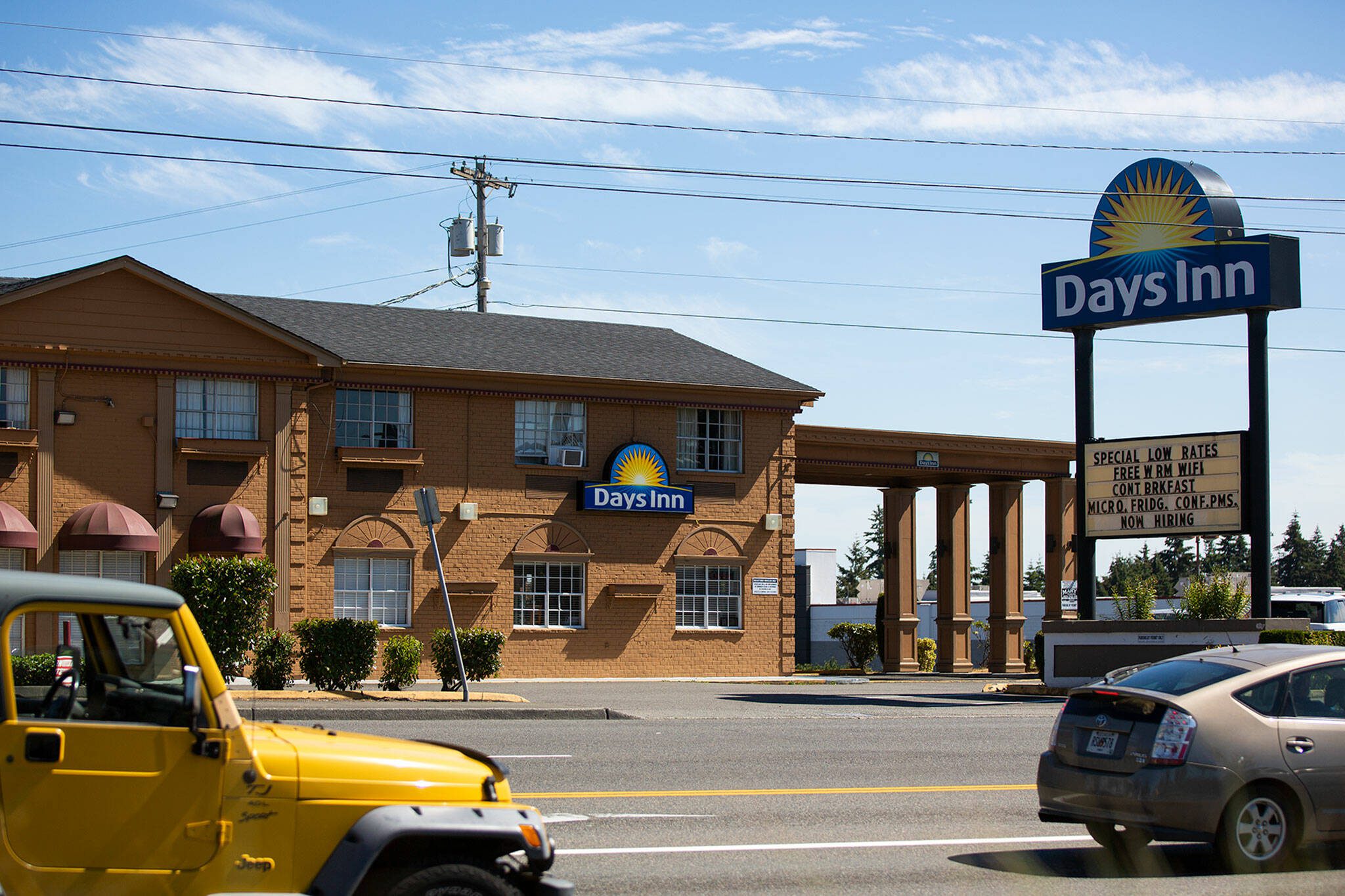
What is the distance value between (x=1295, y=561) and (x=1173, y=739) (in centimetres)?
11180

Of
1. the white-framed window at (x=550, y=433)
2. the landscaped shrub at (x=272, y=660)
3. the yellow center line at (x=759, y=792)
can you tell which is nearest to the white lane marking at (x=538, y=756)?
the yellow center line at (x=759, y=792)

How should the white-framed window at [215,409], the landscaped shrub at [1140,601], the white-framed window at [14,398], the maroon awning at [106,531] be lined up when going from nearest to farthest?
1. the maroon awning at [106,531]
2. the white-framed window at [14,398]
3. the white-framed window at [215,409]
4. the landscaped shrub at [1140,601]

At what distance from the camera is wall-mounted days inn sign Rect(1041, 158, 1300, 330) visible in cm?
2577

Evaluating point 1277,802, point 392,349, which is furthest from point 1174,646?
point 1277,802

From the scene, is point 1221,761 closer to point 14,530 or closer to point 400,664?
point 400,664

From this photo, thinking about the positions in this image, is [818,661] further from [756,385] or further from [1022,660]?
[756,385]

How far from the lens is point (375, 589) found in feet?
95.9

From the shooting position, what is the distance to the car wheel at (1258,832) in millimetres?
8844

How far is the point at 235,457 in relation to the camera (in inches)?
1087

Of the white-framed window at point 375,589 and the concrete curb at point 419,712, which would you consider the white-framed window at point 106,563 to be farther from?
the concrete curb at point 419,712

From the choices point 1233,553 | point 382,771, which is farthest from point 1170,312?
point 1233,553

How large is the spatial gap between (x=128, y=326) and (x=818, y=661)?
3464cm

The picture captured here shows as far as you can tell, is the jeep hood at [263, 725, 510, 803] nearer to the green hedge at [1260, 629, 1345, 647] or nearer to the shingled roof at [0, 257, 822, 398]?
the green hedge at [1260, 629, 1345, 647]

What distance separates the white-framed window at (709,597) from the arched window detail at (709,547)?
0.23 meters
